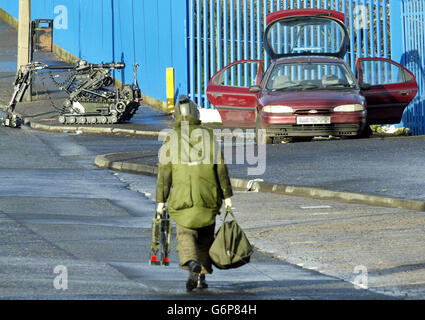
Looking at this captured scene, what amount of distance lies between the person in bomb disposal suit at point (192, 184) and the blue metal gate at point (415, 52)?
628 inches

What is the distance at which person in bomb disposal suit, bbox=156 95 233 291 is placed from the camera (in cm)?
819

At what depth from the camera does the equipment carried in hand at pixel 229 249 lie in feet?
26.5

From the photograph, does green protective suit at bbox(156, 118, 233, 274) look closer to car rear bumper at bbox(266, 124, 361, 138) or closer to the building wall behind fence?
car rear bumper at bbox(266, 124, 361, 138)

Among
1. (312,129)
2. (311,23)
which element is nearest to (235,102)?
(312,129)

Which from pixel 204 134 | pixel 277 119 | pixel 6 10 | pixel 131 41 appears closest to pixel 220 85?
pixel 277 119

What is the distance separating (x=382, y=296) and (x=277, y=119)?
40.7 feet

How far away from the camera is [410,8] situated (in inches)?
947

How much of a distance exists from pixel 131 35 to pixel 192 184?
25.0 meters

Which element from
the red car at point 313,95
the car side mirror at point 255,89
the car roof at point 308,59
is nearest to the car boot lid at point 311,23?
the red car at point 313,95

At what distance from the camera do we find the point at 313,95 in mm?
20438

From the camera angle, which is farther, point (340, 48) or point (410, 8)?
point (410, 8)

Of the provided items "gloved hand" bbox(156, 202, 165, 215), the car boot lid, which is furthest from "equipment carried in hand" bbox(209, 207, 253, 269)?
the car boot lid

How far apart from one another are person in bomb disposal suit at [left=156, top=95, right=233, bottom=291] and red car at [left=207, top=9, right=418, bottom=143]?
39.2 ft

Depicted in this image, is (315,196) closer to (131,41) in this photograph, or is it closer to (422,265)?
(422,265)
